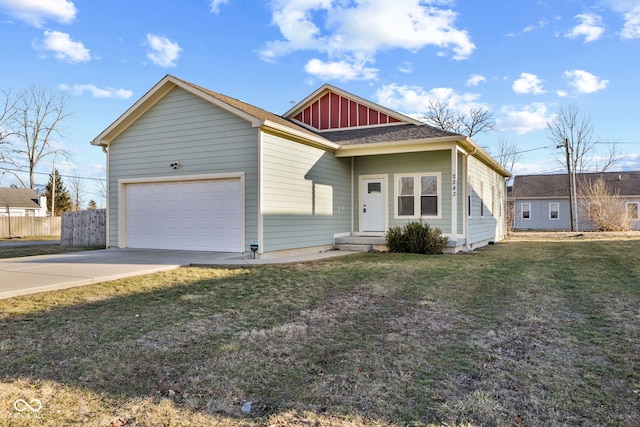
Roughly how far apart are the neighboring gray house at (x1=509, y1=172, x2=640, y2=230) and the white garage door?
23826mm

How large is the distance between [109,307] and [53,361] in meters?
1.77

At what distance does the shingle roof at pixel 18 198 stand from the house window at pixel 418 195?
1516 inches

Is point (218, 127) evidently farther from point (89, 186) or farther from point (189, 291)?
point (89, 186)

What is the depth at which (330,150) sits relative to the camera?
40.0 feet

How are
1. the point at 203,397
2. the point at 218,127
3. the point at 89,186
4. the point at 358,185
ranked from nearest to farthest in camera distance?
1. the point at 203,397
2. the point at 218,127
3. the point at 358,185
4. the point at 89,186

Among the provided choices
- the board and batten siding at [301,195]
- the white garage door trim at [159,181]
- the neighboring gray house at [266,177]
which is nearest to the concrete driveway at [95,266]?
the white garage door trim at [159,181]

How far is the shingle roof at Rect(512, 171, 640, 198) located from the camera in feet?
92.0

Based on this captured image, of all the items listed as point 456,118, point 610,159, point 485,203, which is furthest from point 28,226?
point 610,159

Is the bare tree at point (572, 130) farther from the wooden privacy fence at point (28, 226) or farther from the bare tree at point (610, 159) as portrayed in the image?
the wooden privacy fence at point (28, 226)

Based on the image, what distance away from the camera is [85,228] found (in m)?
14.4

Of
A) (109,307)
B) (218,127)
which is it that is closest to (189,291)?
(109,307)

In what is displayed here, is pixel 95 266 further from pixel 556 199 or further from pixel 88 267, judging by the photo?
pixel 556 199

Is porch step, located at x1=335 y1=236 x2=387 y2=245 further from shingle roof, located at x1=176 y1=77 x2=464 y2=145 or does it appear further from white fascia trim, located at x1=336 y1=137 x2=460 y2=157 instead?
shingle roof, located at x1=176 y1=77 x2=464 y2=145

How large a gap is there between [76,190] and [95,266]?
151ft
